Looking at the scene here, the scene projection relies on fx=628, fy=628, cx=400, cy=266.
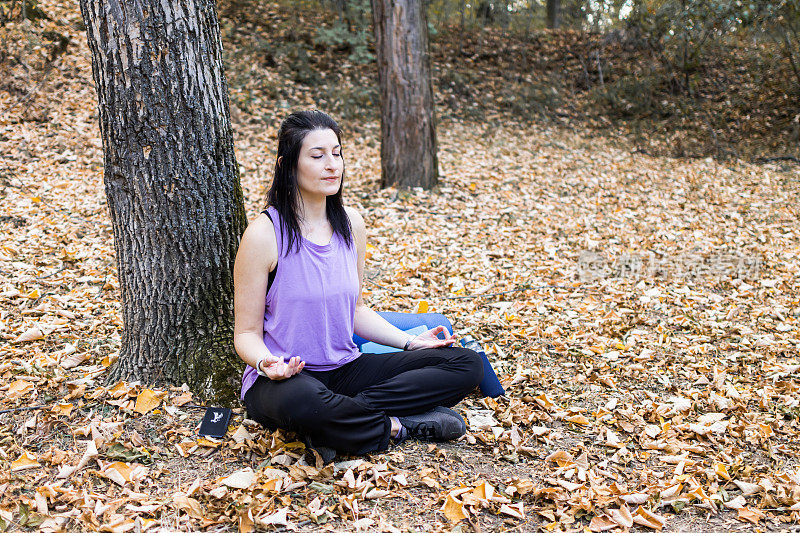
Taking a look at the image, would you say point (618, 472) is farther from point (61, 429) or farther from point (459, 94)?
point (459, 94)

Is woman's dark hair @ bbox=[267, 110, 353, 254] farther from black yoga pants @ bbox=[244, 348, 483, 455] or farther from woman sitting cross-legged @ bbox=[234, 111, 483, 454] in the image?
black yoga pants @ bbox=[244, 348, 483, 455]

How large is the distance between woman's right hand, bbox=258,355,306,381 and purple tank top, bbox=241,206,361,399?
193mm

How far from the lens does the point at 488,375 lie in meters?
3.34

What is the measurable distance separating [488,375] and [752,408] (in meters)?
1.39

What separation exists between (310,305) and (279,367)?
0.33 metres

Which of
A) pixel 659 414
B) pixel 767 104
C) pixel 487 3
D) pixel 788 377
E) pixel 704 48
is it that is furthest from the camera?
pixel 487 3

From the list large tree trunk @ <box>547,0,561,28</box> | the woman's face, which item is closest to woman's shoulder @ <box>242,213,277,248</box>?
the woman's face

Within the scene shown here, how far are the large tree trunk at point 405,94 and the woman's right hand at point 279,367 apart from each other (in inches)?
191

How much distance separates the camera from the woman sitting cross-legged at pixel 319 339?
2611mm

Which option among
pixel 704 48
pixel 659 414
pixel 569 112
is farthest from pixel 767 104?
pixel 659 414

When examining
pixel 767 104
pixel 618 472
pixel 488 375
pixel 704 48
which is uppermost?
pixel 704 48

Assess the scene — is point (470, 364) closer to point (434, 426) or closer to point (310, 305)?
point (434, 426)

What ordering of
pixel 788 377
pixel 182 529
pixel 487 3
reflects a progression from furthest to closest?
1. pixel 487 3
2. pixel 788 377
3. pixel 182 529

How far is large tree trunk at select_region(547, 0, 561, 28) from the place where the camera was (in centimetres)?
1579
